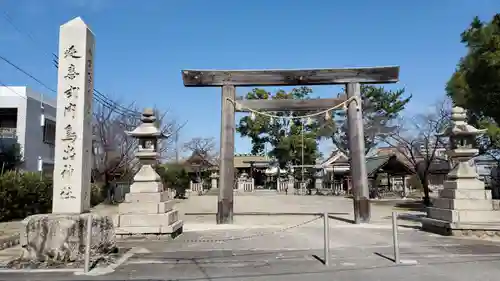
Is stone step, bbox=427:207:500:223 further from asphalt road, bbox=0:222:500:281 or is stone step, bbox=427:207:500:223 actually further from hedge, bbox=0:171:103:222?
hedge, bbox=0:171:103:222

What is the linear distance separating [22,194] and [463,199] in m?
16.7

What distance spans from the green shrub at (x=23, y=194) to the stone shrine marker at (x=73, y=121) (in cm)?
1100

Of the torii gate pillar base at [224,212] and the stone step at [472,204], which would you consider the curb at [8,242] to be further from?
the stone step at [472,204]

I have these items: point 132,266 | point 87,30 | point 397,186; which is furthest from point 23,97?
point 397,186

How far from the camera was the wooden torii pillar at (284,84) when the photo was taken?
15.3 m

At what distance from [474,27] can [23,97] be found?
84.2 feet

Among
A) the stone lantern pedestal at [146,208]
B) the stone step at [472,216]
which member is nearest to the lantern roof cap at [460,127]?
the stone step at [472,216]

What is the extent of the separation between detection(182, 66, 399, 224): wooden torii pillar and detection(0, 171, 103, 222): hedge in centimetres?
846

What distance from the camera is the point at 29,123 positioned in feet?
92.1

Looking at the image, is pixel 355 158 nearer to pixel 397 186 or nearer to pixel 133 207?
pixel 133 207

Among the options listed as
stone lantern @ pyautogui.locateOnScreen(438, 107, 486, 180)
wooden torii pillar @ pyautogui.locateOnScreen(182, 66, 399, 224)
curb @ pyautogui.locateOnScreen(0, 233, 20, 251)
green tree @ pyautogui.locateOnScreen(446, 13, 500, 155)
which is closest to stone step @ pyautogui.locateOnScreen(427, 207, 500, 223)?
stone lantern @ pyautogui.locateOnScreen(438, 107, 486, 180)

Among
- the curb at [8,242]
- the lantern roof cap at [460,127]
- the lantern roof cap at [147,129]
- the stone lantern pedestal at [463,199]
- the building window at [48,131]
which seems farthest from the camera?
the building window at [48,131]

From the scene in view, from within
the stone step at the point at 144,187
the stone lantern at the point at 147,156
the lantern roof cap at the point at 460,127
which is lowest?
the stone step at the point at 144,187

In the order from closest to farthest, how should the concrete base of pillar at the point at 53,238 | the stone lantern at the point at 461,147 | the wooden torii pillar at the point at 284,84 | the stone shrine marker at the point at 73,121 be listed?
the concrete base of pillar at the point at 53,238 → the stone shrine marker at the point at 73,121 → the stone lantern at the point at 461,147 → the wooden torii pillar at the point at 284,84
